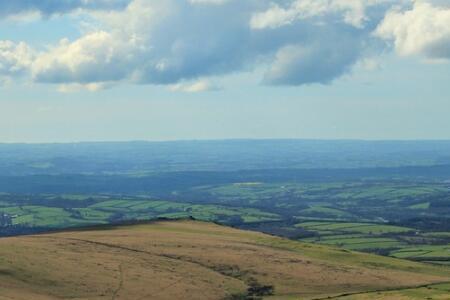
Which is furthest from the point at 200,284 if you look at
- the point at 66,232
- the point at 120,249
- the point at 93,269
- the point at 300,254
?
the point at 66,232

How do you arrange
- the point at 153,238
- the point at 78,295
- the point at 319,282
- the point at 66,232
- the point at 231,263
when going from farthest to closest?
the point at 66,232 → the point at 153,238 → the point at 231,263 → the point at 319,282 → the point at 78,295

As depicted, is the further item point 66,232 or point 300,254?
point 66,232

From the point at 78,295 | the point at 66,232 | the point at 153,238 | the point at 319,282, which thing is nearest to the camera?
the point at 78,295

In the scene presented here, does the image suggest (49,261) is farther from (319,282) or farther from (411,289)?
(411,289)

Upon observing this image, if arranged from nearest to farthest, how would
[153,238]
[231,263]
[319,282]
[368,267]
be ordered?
[319,282]
[231,263]
[368,267]
[153,238]

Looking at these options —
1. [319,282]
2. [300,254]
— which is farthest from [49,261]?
[300,254]

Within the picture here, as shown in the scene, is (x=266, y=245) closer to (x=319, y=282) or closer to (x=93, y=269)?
(x=319, y=282)
